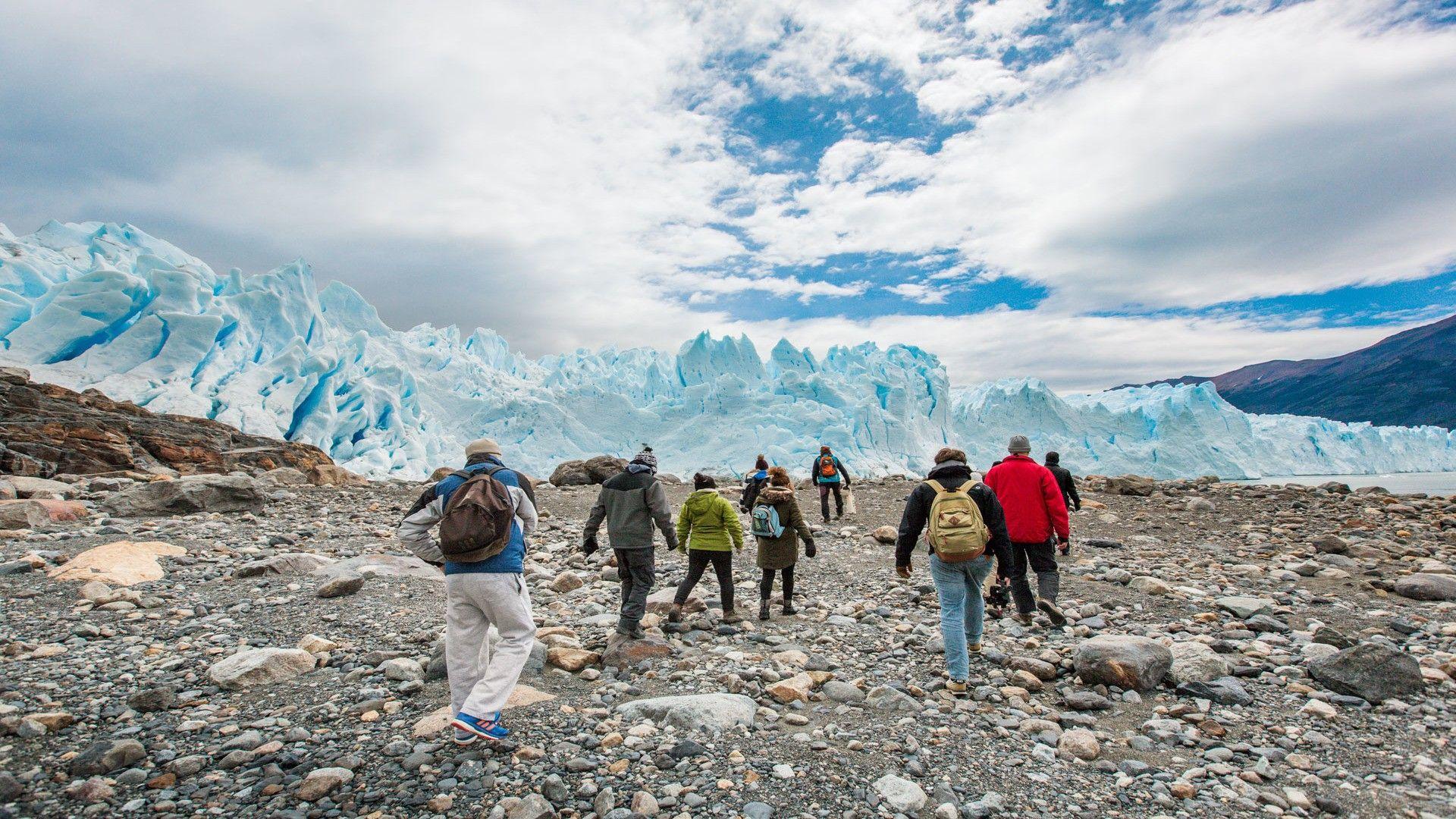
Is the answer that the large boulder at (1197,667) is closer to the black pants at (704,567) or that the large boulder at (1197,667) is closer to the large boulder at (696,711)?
the large boulder at (696,711)

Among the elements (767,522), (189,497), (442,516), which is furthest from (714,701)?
(189,497)

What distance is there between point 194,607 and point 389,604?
1407 mm

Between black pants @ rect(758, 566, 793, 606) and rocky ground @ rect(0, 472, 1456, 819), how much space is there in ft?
0.78

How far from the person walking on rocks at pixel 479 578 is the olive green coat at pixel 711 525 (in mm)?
2069

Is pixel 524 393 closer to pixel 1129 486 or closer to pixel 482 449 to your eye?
pixel 1129 486

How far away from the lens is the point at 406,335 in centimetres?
4278

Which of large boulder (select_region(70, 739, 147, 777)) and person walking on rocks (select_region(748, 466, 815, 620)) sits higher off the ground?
person walking on rocks (select_region(748, 466, 815, 620))

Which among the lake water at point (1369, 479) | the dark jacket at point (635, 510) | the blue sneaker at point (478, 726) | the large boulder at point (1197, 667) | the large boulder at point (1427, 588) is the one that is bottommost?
the lake water at point (1369, 479)

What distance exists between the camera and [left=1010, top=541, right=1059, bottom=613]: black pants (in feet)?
18.4

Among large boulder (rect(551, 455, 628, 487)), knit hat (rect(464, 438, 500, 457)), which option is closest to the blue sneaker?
knit hat (rect(464, 438, 500, 457))

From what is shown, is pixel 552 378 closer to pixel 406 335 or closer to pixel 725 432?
pixel 406 335

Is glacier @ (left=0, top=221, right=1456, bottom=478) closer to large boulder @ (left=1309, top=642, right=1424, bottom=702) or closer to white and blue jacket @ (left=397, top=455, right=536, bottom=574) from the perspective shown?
white and blue jacket @ (left=397, top=455, right=536, bottom=574)

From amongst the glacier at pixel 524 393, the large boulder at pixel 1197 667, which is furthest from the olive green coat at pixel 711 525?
the glacier at pixel 524 393

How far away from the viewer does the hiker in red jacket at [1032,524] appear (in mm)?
5594
